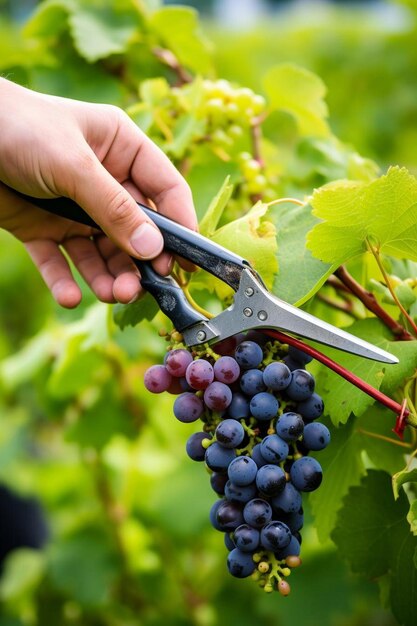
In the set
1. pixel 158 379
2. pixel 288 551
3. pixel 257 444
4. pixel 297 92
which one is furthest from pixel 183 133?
pixel 288 551

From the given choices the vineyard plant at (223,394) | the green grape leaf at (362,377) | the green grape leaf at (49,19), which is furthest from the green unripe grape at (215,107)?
the green grape leaf at (362,377)

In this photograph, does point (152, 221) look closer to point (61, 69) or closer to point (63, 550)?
point (61, 69)

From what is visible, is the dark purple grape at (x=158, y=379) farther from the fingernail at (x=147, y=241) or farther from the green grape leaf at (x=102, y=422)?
the green grape leaf at (x=102, y=422)

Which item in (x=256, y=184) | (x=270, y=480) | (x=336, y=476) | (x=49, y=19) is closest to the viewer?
(x=270, y=480)

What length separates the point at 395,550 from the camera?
1.15 metres

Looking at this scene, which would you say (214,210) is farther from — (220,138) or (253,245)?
(220,138)

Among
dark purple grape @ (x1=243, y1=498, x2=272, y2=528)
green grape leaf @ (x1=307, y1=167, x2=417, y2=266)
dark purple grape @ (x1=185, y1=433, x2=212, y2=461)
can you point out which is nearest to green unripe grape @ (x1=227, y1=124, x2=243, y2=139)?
green grape leaf @ (x1=307, y1=167, x2=417, y2=266)

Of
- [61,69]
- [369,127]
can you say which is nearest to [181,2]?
[369,127]

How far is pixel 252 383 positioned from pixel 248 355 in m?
0.04

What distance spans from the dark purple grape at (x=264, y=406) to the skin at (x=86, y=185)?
0.27 m

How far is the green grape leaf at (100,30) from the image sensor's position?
1.79 metres

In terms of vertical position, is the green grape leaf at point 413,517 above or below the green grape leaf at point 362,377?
below

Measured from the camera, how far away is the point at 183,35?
186 centimetres

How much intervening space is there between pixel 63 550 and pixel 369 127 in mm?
3202
